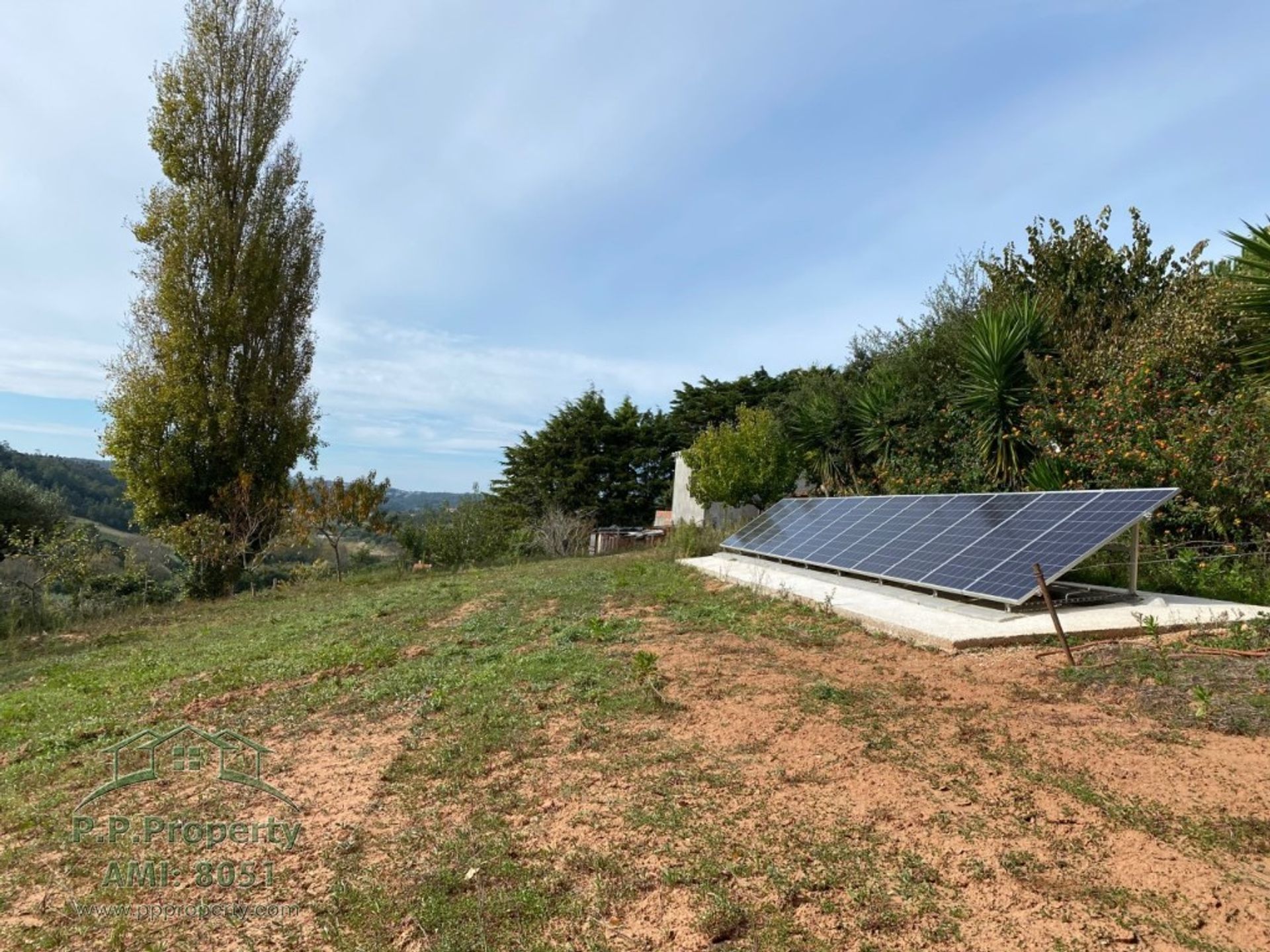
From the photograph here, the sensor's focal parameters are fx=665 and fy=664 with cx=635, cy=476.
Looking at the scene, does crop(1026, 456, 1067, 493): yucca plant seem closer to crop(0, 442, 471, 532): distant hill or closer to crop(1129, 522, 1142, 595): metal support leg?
crop(1129, 522, 1142, 595): metal support leg

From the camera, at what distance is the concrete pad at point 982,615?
605 cm

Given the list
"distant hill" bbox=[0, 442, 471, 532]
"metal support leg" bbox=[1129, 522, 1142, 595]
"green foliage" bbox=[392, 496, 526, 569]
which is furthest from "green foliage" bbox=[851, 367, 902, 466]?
"distant hill" bbox=[0, 442, 471, 532]

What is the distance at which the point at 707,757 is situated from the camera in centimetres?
393

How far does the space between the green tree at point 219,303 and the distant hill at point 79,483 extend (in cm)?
1788

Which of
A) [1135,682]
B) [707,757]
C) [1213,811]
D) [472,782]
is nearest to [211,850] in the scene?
[472,782]

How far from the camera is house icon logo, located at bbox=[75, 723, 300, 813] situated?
4.20 meters

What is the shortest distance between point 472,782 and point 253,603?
1339cm

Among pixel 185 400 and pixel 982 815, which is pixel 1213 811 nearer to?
pixel 982 815

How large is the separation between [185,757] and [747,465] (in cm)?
1563

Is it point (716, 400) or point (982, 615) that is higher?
point (716, 400)

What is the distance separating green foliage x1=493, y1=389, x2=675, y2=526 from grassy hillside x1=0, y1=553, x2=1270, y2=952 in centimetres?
2911

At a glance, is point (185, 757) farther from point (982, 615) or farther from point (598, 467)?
point (598, 467)

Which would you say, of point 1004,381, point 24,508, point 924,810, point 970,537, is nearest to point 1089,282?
point 1004,381

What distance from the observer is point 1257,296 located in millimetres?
8578
